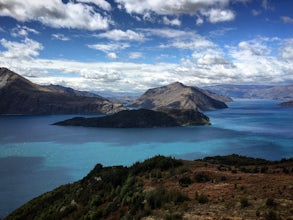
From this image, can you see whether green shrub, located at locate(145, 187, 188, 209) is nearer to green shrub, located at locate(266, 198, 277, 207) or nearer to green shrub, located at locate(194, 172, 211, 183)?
green shrub, located at locate(194, 172, 211, 183)

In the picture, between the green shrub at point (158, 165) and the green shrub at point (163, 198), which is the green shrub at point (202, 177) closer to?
the green shrub at point (163, 198)

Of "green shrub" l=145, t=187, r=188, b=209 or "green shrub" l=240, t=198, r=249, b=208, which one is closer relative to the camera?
"green shrub" l=240, t=198, r=249, b=208

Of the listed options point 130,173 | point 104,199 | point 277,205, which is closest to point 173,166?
point 130,173

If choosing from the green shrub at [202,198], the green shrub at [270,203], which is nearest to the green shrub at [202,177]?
the green shrub at [202,198]

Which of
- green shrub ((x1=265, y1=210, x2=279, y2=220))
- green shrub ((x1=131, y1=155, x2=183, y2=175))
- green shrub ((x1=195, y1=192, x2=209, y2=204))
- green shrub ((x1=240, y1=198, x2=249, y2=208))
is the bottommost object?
green shrub ((x1=131, y1=155, x2=183, y2=175))

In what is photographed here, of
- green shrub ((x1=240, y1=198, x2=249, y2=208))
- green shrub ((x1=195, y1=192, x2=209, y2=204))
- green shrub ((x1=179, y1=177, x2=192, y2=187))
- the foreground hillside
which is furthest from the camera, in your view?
green shrub ((x1=179, y1=177, x2=192, y2=187))

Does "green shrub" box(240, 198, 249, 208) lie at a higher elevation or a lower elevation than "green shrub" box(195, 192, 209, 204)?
higher

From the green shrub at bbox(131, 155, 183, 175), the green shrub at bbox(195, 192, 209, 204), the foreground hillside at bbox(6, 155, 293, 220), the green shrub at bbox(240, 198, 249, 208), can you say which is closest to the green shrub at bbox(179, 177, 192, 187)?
the foreground hillside at bbox(6, 155, 293, 220)

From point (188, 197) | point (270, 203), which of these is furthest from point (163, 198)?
point (270, 203)

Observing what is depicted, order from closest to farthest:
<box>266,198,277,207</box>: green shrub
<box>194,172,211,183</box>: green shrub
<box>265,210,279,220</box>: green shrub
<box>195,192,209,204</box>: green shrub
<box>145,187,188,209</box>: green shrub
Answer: <box>265,210,279,220</box>: green shrub
<box>266,198,277,207</box>: green shrub
<box>195,192,209,204</box>: green shrub
<box>145,187,188,209</box>: green shrub
<box>194,172,211,183</box>: green shrub

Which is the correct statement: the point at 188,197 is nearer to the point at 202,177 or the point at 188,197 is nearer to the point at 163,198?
the point at 163,198

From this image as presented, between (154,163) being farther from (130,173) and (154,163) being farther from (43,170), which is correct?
(43,170)
